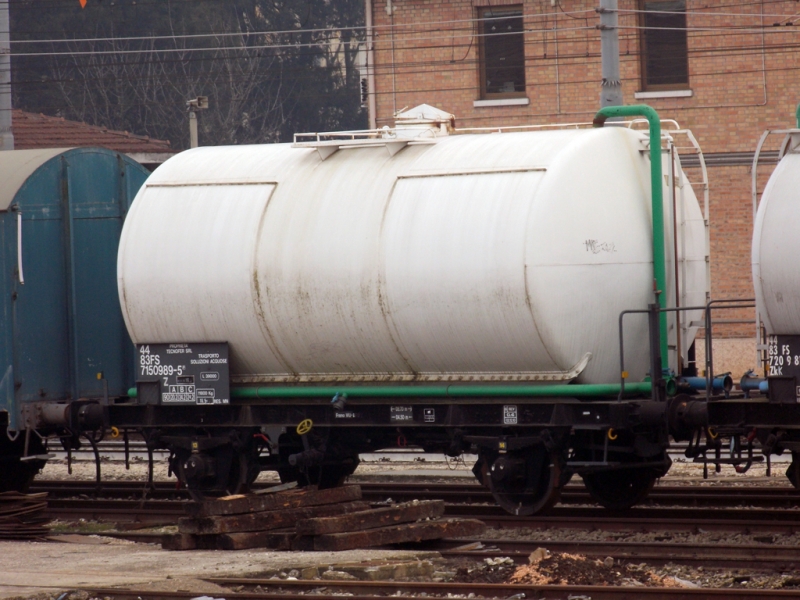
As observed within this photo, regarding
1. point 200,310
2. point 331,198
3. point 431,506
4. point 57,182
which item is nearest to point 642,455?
point 431,506

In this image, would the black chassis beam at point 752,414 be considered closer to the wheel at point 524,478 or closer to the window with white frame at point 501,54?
the wheel at point 524,478

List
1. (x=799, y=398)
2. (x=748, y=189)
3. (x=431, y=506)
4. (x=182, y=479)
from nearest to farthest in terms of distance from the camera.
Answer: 1. (x=799, y=398)
2. (x=431, y=506)
3. (x=182, y=479)
4. (x=748, y=189)

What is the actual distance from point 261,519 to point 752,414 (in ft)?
14.5

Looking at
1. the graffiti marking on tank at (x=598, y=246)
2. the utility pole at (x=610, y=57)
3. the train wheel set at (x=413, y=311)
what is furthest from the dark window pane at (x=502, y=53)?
the graffiti marking on tank at (x=598, y=246)

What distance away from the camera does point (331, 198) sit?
12016 mm

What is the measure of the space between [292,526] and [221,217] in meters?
3.32

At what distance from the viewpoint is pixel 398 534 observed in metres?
10.5

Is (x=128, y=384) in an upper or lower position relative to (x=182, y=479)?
upper

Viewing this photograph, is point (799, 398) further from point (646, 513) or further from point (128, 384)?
point (128, 384)

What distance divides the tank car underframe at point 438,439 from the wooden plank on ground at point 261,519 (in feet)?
3.52

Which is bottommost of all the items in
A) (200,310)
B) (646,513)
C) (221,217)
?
(646,513)

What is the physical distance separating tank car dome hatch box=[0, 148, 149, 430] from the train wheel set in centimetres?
3

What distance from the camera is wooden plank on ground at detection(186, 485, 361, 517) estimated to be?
10.8 metres

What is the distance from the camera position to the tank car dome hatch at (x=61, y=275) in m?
13.2
